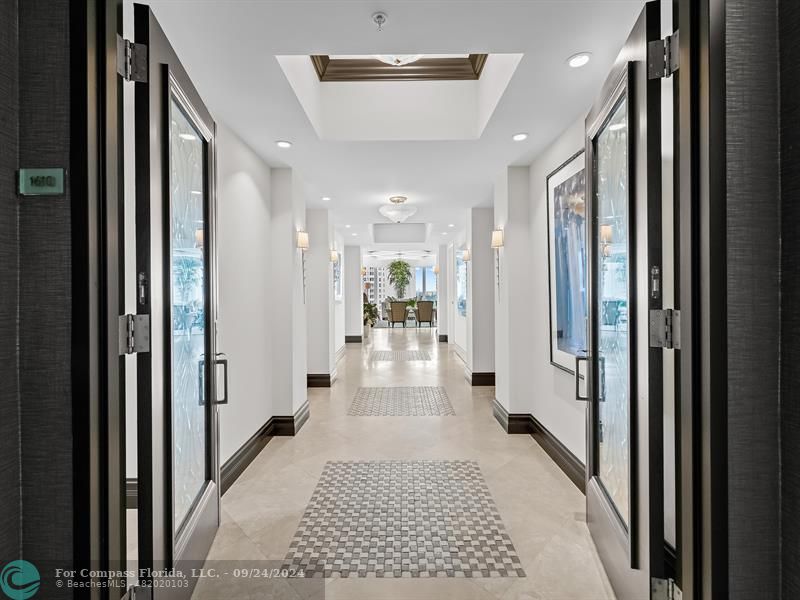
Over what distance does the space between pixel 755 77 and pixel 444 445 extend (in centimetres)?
337

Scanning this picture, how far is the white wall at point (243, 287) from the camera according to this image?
10.1ft

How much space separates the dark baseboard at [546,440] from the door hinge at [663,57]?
254cm

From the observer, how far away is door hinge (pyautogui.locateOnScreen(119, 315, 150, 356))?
126cm

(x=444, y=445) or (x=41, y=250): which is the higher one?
(x=41, y=250)

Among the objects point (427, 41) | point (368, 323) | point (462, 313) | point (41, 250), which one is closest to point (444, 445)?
point (427, 41)

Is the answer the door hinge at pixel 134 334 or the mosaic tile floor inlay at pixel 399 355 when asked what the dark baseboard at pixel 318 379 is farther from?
the door hinge at pixel 134 334

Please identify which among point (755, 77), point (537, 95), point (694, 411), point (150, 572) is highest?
point (537, 95)

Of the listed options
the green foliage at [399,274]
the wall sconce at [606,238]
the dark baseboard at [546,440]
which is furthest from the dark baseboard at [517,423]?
the green foliage at [399,274]

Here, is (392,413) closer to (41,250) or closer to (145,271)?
(145,271)

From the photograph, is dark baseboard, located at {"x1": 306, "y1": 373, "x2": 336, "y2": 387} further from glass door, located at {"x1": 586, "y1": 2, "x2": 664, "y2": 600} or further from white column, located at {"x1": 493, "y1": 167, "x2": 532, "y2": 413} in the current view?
glass door, located at {"x1": 586, "y1": 2, "x2": 664, "y2": 600}

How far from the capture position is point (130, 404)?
2.39 metres

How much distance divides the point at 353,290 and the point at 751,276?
32.8ft

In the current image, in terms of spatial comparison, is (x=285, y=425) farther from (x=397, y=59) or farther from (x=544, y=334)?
(x=397, y=59)

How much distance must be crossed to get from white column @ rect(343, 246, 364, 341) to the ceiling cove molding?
7.46 meters
